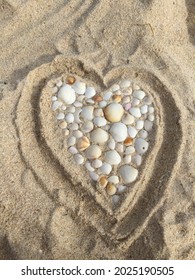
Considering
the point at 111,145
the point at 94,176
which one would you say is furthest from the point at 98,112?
the point at 94,176

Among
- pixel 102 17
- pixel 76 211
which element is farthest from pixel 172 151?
pixel 102 17

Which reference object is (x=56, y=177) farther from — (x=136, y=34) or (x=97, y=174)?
(x=136, y=34)

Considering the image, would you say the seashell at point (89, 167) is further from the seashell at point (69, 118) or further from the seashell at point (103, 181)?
the seashell at point (69, 118)

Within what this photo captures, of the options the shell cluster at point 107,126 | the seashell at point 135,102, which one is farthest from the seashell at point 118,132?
the seashell at point 135,102

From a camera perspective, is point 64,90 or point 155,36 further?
point 155,36

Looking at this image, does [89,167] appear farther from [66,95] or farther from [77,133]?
[66,95]

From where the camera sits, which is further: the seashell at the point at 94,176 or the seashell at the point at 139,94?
the seashell at the point at 139,94
